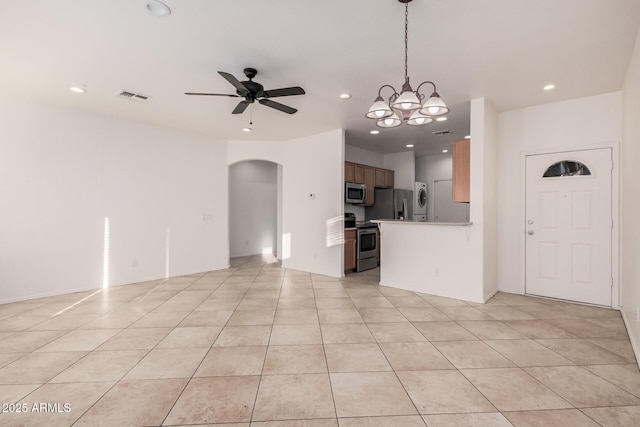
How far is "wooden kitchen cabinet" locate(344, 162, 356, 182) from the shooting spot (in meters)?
5.94

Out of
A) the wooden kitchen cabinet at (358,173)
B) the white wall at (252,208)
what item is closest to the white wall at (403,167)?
the wooden kitchen cabinet at (358,173)

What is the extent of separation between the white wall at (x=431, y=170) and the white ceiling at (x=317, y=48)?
3515 millimetres

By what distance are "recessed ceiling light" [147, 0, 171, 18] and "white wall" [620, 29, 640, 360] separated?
386 cm

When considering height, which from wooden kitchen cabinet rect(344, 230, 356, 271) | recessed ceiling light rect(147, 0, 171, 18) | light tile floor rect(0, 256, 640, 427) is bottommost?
light tile floor rect(0, 256, 640, 427)

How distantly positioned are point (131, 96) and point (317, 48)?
2704 mm

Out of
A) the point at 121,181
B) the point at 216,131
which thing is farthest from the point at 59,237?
the point at 216,131

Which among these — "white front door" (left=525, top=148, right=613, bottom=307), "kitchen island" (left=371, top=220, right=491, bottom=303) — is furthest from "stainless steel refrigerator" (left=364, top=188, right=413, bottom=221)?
"white front door" (left=525, top=148, right=613, bottom=307)

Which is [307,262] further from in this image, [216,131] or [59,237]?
[59,237]

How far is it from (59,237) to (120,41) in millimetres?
3299

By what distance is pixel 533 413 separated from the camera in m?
1.78

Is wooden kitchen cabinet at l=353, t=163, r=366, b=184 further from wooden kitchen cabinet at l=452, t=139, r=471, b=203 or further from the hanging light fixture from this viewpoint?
the hanging light fixture

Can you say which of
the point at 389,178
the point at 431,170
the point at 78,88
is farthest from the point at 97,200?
the point at 431,170

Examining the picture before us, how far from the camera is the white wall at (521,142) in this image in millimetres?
3842

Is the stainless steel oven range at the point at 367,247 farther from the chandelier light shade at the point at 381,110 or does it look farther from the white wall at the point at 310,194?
the chandelier light shade at the point at 381,110
